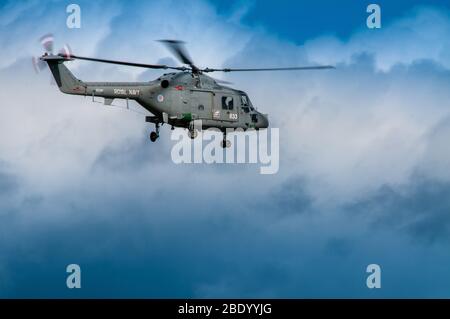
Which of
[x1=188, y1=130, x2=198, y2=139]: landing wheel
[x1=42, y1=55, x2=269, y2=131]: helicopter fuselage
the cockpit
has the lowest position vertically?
[x1=188, y1=130, x2=198, y2=139]: landing wheel

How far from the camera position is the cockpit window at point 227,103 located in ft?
257

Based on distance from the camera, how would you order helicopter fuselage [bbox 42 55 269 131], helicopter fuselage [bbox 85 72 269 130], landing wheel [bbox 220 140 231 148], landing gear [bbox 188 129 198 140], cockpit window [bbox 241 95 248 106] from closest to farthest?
helicopter fuselage [bbox 42 55 269 131] < helicopter fuselage [bbox 85 72 269 130] < landing gear [bbox 188 129 198 140] < landing wheel [bbox 220 140 231 148] < cockpit window [bbox 241 95 248 106]

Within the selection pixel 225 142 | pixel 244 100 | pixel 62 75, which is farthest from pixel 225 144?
pixel 62 75

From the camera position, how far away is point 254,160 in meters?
73.1

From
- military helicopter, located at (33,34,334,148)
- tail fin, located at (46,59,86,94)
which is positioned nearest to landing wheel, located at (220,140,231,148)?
military helicopter, located at (33,34,334,148)

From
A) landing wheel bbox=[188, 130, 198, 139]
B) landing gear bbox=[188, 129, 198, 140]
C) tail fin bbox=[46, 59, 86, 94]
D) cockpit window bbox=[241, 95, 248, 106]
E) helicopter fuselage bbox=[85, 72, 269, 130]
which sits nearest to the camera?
tail fin bbox=[46, 59, 86, 94]

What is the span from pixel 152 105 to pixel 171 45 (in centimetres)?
394

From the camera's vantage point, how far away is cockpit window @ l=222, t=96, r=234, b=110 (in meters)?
78.2

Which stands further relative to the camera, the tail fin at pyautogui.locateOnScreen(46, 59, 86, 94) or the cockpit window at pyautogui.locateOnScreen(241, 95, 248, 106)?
the cockpit window at pyautogui.locateOnScreen(241, 95, 248, 106)

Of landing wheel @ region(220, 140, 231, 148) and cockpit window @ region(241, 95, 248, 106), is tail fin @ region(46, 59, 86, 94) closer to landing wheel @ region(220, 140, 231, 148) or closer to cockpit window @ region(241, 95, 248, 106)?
landing wheel @ region(220, 140, 231, 148)

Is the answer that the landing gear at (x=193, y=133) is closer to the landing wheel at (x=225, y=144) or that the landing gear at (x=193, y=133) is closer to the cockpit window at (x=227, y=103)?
the landing wheel at (x=225, y=144)

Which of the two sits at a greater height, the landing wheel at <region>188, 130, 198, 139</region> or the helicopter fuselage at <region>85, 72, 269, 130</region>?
the helicopter fuselage at <region>85, 72, 269, 130</region>
